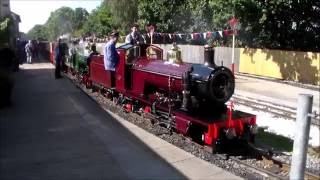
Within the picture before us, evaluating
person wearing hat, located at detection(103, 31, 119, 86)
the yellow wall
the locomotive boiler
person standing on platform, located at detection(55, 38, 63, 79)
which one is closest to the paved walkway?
the yellow wall

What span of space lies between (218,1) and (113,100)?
10.7 meters

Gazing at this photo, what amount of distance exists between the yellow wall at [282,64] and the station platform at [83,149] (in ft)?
41.0

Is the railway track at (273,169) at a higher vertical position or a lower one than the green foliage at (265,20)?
lower

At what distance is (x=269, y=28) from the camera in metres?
25.1

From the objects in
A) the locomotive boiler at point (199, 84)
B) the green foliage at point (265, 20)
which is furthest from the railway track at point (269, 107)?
the green foliage at point (265, 20)

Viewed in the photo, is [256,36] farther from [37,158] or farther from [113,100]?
[37,158]

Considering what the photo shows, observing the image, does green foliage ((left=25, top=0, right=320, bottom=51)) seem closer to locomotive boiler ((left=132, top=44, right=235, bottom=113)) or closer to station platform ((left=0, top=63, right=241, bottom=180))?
station platform ((left=0, top=63, right=241, bottom=180))

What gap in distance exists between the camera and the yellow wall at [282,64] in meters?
21.2

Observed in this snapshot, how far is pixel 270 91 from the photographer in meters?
17.2

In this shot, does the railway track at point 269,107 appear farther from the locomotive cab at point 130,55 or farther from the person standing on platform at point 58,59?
the person standing on platform at point 58,59

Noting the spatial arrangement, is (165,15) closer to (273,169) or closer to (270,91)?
(270,91)

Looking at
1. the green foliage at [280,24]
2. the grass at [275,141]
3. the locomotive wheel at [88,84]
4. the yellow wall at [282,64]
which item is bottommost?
the grass at [275,141]

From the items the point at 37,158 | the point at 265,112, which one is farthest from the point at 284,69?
the point at 37,158

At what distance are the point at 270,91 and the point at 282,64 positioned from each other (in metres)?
6.32
